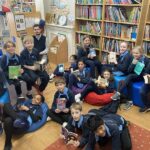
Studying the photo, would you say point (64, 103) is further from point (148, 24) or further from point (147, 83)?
point (148, 24)

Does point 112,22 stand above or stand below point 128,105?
above

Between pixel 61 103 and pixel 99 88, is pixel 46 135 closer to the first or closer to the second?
pixel 61 103

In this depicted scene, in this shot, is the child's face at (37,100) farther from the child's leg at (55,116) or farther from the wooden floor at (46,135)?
the wooden floor at (46,135)

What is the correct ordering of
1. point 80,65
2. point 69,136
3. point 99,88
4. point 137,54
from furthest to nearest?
point 80,65 → point 99,88 → point 137,54 → point 69,136

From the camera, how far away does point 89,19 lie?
4.04 metres

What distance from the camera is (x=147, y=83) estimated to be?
8.65 feet

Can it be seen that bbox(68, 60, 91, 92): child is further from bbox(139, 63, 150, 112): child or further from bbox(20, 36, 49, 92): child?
bbox(139, 63, 150, 112): child

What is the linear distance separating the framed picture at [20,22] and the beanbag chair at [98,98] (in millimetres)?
2376

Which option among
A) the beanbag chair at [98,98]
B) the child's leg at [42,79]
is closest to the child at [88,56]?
the beanbag chair at [98,98]

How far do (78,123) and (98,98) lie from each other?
33.0 inches

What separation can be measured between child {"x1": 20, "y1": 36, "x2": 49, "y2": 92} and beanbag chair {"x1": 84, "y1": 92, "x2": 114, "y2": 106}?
2.66 ft

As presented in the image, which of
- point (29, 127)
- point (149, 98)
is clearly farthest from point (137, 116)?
point (29, 127)

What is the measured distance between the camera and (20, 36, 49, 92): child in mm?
3109

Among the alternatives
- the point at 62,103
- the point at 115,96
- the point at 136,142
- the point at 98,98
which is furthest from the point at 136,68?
the point at 62,103
